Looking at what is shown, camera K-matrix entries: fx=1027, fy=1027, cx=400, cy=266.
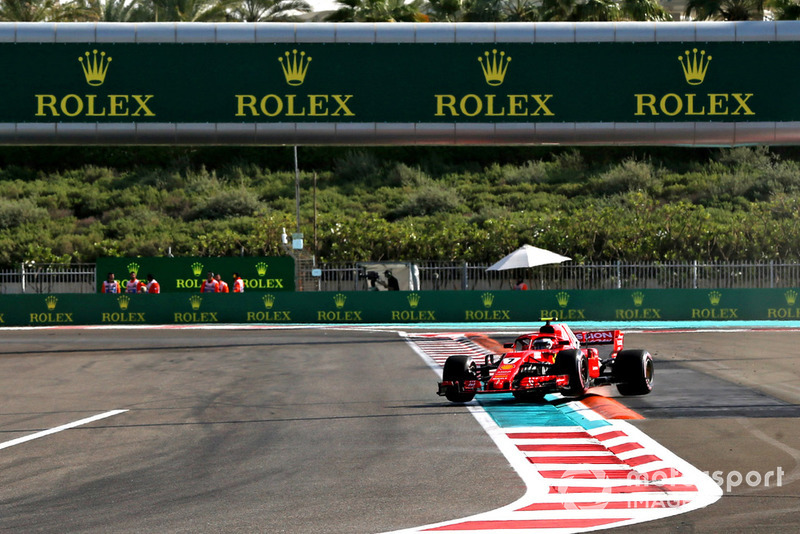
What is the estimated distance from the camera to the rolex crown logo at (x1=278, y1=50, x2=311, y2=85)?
1165 inches

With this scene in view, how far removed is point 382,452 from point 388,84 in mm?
21252

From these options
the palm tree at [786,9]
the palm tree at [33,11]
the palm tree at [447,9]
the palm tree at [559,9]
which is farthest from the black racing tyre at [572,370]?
the palm tree at [33,11]

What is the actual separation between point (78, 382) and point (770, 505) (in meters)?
12.1

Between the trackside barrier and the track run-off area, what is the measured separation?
47.0 feet

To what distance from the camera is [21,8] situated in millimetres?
57875

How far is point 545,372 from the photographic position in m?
13.1

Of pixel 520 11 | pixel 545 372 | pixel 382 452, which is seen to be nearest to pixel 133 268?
pixel 545 372

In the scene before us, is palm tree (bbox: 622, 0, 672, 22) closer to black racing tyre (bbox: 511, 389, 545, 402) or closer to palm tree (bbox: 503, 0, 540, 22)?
palm tree (bbox: 503, 0, 540, 22)

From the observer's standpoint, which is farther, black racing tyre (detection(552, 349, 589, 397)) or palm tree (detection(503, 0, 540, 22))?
palm tree (detection(503, 0, 540, 22))

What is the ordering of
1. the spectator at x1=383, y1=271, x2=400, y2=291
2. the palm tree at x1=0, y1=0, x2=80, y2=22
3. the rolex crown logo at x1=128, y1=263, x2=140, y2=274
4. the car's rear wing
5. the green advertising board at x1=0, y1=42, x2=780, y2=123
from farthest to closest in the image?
the palm tree at x1=0, y1=0, x2=80, y2=22 → the spectator at x1=383, y1=271, x2=400, y2=291 → the rolex crown logo at x1=128, y1=263, x2=140, y2=274 → the green advertising board at x1=0, y1=42, x2=780, y2=123 → the car's rear wing

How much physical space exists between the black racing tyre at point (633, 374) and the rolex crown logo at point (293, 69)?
18222 mm

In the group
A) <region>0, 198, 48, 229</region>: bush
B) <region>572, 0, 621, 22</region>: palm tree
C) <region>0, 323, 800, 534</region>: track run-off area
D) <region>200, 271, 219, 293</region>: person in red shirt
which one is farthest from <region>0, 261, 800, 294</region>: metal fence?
<region>572, 0, 621, 22</region>: palm tree

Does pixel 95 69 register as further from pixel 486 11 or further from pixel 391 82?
pixel 486 11

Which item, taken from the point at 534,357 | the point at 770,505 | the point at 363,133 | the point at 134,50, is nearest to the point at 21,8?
the point at 134,50
